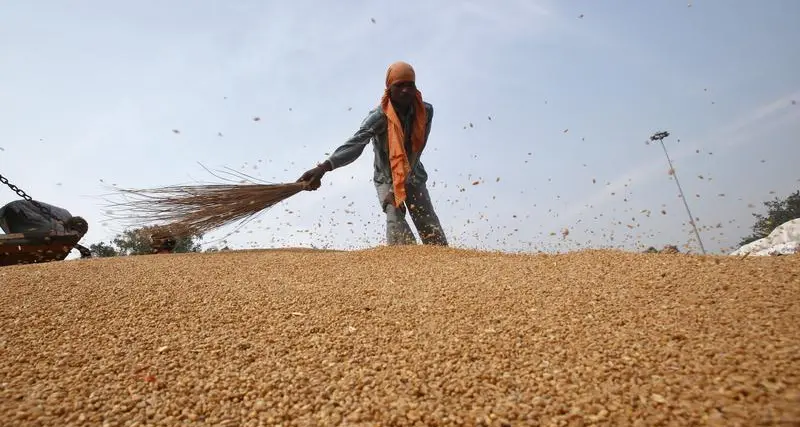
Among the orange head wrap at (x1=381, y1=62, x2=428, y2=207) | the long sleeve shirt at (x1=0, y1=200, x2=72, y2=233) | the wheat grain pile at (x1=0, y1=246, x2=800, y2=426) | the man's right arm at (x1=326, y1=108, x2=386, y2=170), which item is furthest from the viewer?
the long sleeve shirt at (x1=0, y1=200, x2=72, y2=233)

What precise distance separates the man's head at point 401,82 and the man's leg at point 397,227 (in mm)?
962

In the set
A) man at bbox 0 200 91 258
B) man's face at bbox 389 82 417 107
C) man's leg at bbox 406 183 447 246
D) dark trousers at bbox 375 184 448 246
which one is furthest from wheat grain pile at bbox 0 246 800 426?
man at bbox 0 200 91 258

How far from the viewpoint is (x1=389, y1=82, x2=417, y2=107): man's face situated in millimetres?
4449

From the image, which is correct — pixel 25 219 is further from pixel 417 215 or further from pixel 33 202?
pixel 417 215

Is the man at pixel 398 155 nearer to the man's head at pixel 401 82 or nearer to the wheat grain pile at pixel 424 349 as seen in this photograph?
the man's head at pixel 401 82

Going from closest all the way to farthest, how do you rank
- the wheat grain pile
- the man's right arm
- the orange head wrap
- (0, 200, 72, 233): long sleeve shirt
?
the wheat grain pile
the orange head wrap
the man's right arm
(0, 200, 72, 233): long sleeve shirt

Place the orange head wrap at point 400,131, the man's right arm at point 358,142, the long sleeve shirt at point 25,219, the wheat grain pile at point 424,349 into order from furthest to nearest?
the long sleeve shirt at point 25,219 → the man's right arm at point 358,142 → the orange head wrap at point 400,131 → the wheat grain pile at point 424,349

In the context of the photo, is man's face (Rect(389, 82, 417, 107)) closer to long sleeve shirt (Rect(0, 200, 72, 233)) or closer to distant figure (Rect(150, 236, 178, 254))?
distant figure (Rect(150, 236, 178, 254))

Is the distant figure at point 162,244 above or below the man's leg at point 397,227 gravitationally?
above

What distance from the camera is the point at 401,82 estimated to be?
14.5 ft

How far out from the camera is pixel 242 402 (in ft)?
4.04

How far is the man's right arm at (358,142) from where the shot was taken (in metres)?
4.38

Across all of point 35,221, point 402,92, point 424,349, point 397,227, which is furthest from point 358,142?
point 35,221

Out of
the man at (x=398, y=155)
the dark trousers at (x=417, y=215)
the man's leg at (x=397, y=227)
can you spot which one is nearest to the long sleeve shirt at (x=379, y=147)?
the man at (x=398, y=155)
